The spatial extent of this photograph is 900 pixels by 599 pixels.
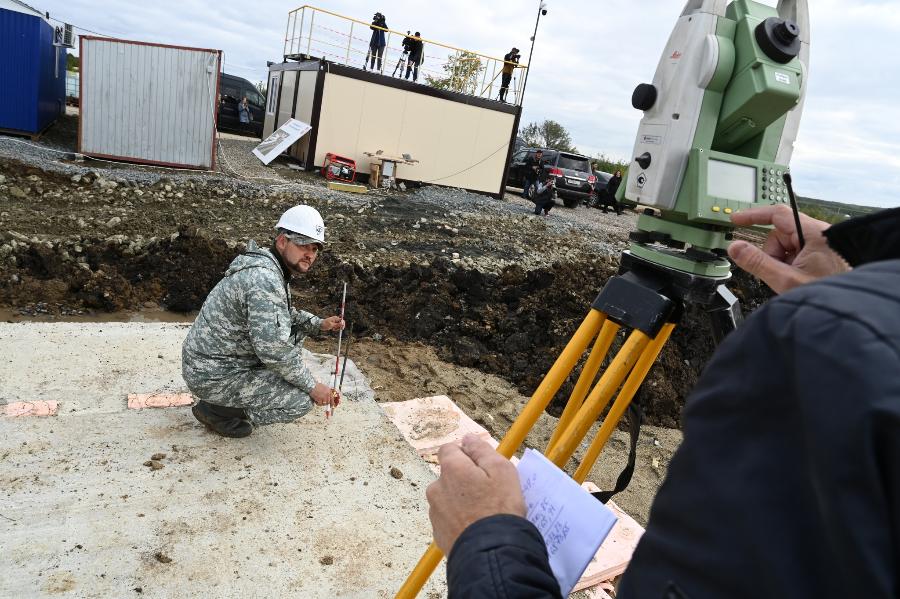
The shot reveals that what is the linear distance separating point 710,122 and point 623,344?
0.87m

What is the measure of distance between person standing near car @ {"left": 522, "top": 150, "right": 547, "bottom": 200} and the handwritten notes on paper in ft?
60.7

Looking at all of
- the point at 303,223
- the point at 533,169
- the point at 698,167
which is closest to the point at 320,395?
the point at 303,223

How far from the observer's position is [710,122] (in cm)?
212

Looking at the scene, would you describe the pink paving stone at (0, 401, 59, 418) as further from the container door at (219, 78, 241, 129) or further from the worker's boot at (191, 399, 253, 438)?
the container door at (219, 78, 241, 129)

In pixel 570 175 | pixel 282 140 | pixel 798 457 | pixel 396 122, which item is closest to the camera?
pixel 798 457

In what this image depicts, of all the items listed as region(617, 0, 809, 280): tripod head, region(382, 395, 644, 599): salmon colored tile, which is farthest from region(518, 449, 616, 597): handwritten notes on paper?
region(382, 395, 644, 599): salmon colored tile

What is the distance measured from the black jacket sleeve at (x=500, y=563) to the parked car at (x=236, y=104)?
22.1 metres

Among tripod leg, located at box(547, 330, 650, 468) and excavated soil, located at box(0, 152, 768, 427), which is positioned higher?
tripod leg, located at box(547, 330, 650, 468)

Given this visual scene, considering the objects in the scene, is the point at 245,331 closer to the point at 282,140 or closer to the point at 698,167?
the point at 698,167

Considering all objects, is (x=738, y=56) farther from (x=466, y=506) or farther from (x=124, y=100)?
(x=124, y=100)

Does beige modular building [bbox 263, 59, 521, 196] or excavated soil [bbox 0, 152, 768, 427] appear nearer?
excavated soil [bbox 0, 152, 768, 427]

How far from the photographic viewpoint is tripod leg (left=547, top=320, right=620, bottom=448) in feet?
6.60

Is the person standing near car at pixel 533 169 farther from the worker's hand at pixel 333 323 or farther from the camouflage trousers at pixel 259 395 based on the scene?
the camouflage trousers at pixel 259 395

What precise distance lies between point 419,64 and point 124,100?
24.9 ft
